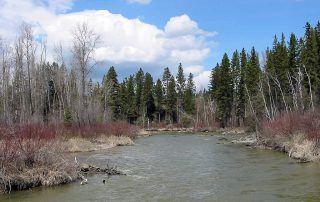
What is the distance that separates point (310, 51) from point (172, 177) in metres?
48.6

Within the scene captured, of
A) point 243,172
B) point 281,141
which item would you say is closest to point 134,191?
point 243,172

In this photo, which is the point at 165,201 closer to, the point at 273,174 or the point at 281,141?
the point at 273,174

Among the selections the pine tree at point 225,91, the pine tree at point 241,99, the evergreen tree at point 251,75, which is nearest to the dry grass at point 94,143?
the evergreen tree at point 251,75

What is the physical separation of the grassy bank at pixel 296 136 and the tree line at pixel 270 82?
1113 centimetres

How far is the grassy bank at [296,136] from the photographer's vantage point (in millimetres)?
26102

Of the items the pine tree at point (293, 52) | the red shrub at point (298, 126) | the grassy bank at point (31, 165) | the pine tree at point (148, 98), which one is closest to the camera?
the grassy bank at point (31, 165)

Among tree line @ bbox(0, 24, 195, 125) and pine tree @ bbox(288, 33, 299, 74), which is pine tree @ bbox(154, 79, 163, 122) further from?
pine tree @ bbox(288, 33, 299, 74)

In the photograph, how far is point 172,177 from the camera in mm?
21016

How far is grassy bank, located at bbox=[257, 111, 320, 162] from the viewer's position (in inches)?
1028

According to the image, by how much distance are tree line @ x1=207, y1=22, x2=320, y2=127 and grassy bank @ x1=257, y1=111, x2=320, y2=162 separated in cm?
1113

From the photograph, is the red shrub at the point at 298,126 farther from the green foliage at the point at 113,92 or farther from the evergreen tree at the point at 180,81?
the evergreen tree at the point at 180,81

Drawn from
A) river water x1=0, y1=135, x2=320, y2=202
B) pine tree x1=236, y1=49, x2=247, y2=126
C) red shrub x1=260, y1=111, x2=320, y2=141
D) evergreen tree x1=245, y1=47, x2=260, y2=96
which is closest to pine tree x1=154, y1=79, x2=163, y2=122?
pine tree x1=236, y1=49, x2=247, y2=126

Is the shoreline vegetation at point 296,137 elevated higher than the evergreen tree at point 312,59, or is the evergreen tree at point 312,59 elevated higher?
the evergreen tree at point 312,59

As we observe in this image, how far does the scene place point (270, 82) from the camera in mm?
70312
